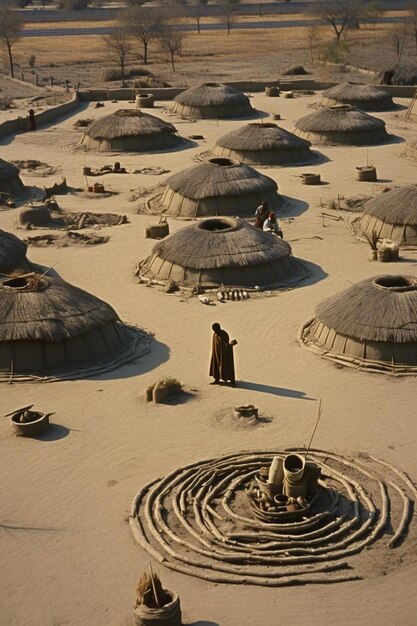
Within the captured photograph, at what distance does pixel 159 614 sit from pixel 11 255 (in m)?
16.1

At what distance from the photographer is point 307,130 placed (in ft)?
160

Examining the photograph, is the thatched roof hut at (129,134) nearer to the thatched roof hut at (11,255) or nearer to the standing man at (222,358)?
the thatched roof hut at (11,255)

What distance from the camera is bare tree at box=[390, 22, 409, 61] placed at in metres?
79.2

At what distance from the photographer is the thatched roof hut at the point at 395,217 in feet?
108

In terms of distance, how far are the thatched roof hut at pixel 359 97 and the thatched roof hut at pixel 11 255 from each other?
3058 cm

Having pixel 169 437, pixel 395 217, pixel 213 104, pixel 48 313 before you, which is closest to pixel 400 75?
pixel 213 104

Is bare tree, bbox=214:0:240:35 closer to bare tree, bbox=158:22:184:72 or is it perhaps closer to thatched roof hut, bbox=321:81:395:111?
bare tree, bbox=158:22:184:72

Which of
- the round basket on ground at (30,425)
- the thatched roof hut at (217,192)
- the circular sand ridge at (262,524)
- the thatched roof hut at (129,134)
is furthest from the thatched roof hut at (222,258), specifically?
the thatched roof hut at (129,134)

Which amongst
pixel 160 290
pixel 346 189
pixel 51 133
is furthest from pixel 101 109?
pixel 160 290

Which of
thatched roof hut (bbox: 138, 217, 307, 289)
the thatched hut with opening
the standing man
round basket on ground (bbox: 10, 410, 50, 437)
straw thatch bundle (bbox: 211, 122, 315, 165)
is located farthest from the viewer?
straw thatch bundle (bbox: 211, 122, 315, 165)

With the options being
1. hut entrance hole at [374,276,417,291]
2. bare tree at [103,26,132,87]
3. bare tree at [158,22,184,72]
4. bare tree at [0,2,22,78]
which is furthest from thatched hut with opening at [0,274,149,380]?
bare tree at [158,22,184,72]

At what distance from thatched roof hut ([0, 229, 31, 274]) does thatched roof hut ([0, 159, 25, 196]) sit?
Result: 9.94 m

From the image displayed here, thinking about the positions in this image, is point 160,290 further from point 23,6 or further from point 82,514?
point 23,6

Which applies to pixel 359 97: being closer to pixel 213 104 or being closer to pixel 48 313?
pixel 213 104
